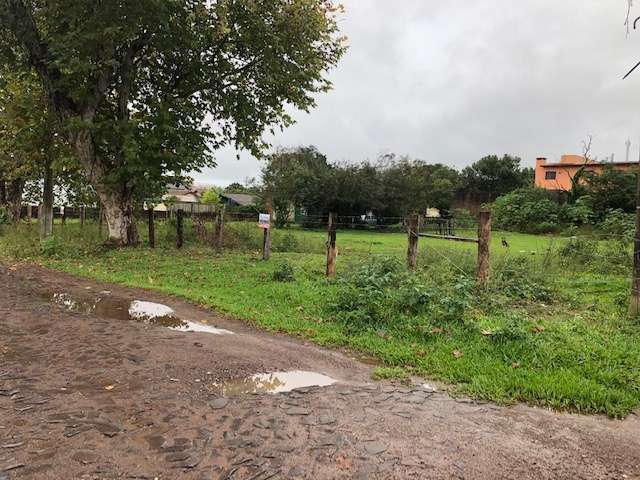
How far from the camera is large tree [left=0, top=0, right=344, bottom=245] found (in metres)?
12.2

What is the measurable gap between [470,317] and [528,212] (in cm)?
3497

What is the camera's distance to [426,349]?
5.56 metres

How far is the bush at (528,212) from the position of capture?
120 feet

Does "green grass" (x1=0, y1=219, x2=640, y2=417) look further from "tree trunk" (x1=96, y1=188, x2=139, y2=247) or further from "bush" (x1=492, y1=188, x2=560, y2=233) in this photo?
"bush" (x1=492, y1=188, x2=560, y2=233)

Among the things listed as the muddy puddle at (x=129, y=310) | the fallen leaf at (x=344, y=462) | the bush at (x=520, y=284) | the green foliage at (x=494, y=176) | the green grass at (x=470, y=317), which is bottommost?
the fallen leaf at (x=344, y=462)

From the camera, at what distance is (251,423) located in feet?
12.2

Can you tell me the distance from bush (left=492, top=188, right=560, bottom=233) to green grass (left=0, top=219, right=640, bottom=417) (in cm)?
2596

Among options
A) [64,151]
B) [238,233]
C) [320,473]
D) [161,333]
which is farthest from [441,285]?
[64,151]

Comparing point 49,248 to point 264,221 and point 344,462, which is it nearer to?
point 264,221

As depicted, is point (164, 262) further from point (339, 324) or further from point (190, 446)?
point (190, 446)

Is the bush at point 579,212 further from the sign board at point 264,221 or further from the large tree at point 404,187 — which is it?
the sign board at point 264,221

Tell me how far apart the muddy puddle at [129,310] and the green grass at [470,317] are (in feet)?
2.29

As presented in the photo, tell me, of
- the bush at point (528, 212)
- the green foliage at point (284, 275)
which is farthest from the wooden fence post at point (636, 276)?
the bush at point (528, 212)

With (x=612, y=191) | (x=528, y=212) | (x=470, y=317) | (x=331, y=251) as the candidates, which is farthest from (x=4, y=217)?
(x=612, y=191)
